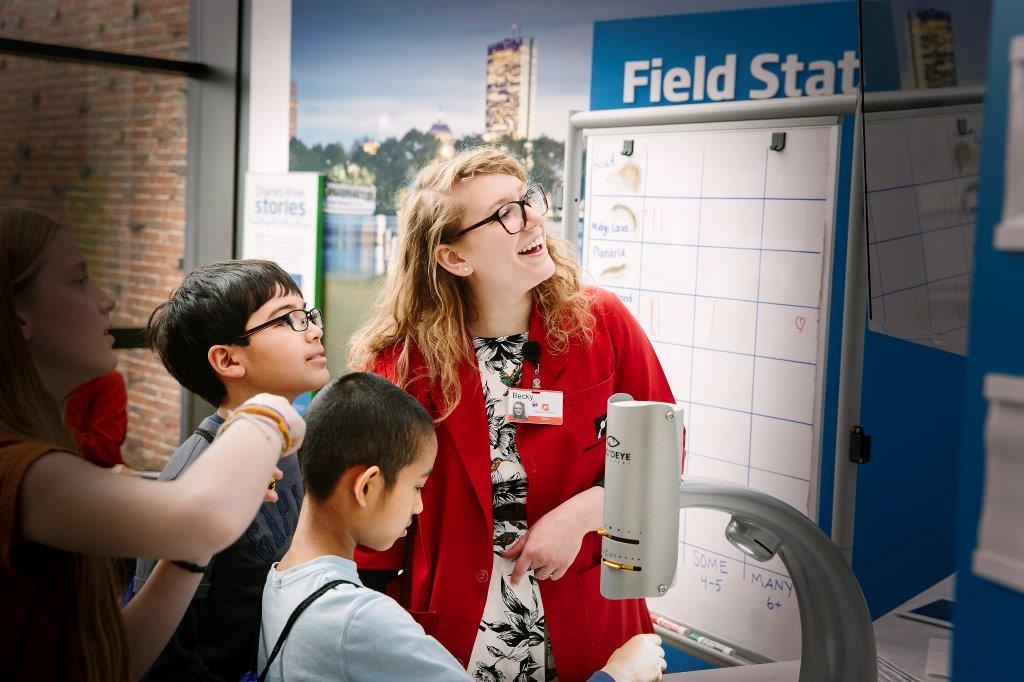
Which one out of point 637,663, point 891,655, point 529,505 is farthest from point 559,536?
point 891,655

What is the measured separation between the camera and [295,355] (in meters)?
1.49

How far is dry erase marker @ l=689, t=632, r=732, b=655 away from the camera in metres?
2.87

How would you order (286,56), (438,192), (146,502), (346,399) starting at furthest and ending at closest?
(286,56) → (438,192) → (346,399) → (146,502)

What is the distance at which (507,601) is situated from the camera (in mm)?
1733

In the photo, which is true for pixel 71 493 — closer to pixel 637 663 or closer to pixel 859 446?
pixel 637 663

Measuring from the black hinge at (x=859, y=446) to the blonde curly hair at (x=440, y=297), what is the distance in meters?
1.10

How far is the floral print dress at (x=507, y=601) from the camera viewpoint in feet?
5.63

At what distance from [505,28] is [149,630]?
3.77 m

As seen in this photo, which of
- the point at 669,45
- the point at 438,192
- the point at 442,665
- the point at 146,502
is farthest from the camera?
the point at 669,45

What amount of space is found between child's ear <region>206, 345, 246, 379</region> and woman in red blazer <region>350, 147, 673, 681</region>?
1.27ft

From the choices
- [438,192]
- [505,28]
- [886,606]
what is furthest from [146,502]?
[505,28]

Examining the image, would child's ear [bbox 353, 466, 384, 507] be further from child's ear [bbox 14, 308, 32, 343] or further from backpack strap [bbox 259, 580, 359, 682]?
child's ear [bbox 14, 308, 32, 343]

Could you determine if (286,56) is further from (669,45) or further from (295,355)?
(295,355)

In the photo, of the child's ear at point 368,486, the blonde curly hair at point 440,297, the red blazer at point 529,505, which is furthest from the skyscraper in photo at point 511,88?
the child's ear at point 368,486
